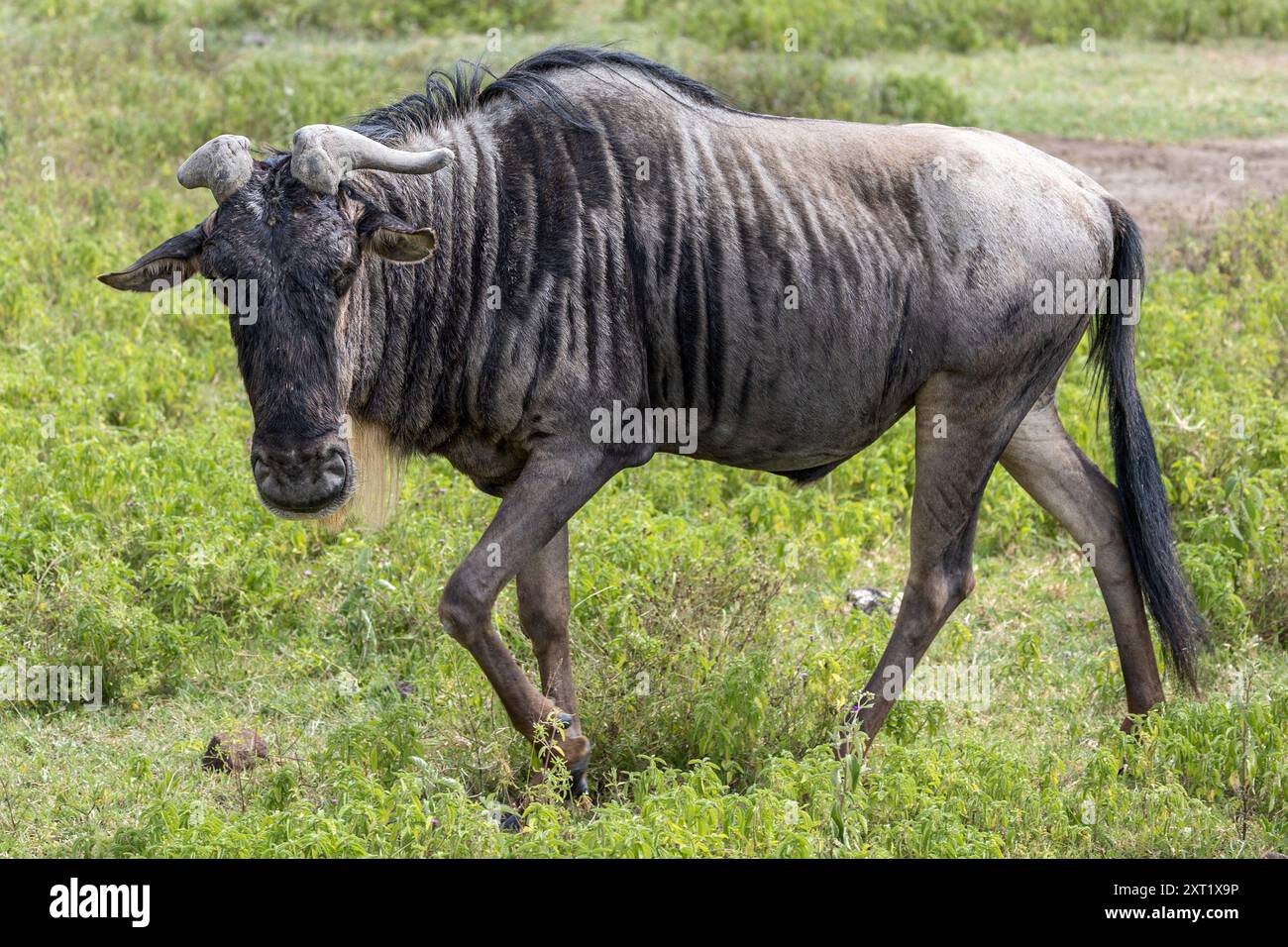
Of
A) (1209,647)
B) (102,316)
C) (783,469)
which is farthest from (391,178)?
(102,316)

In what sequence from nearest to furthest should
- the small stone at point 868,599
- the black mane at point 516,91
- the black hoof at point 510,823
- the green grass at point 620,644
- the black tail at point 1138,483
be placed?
the green grass at point 620,644 → the black hoof at point 510,823 → the black mane at point 516,91 → the black tail at point 1138,483 → the small stone at point 868,599

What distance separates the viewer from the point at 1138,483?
5.93 meters

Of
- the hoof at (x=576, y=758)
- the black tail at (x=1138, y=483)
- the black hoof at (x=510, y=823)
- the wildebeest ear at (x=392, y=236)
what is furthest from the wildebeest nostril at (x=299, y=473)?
the black tail at (x=1138, y=483)

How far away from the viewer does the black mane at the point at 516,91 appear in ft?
17.2

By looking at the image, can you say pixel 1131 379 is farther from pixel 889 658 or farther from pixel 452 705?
pixel 452 705

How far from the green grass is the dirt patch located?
6.99 feet

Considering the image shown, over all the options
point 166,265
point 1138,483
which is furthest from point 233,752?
point 1138,483

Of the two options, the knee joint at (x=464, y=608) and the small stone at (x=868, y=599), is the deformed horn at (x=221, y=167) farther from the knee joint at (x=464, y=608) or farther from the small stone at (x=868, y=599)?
the small stone at (x=868, y=599)

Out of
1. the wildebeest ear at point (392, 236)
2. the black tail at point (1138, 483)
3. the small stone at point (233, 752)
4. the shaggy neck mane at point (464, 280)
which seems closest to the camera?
the wildebeest ear at point (392, 236)

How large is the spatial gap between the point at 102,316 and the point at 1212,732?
6380 millimetres

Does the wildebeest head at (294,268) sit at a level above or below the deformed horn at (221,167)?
below

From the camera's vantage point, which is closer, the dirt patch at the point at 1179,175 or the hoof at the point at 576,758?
the hoof at the point at 576,758

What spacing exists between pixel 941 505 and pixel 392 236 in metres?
2.10

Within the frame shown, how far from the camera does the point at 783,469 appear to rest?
18.7 ft
